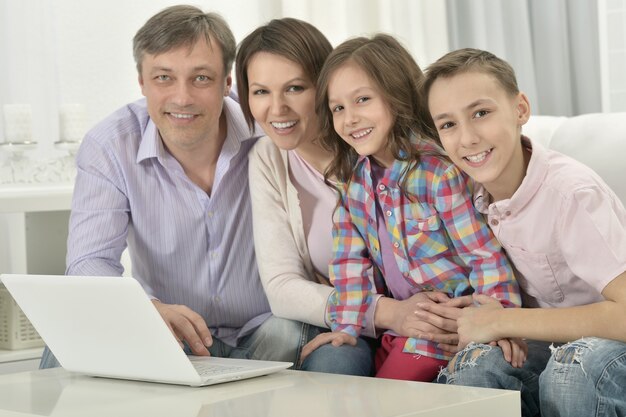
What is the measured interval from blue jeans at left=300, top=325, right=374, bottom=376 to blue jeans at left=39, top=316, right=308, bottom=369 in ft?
0.20

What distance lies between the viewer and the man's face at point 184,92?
7.11 feet

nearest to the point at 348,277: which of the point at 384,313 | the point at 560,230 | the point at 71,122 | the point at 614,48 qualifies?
the point at 384,313

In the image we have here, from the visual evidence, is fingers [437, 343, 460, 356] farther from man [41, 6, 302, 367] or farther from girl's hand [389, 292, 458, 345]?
man [41, 6, 302, 367]

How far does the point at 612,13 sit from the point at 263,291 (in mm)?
1859

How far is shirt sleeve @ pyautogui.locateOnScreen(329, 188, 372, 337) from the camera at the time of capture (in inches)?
76.4

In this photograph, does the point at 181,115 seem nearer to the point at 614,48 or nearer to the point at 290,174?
the point at 290,174

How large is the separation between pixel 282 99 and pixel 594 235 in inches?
29.5

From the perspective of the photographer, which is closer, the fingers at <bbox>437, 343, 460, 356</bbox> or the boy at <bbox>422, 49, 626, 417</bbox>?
the boy at <bbox>422, 49, 626, 417</bbox>

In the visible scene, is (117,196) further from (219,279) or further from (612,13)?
(612,13)

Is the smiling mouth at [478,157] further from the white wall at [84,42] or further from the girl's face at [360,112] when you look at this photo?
the white wall at [84,42]

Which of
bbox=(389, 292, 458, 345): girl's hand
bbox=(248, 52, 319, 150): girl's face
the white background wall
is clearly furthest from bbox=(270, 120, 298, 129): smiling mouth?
the white background wall

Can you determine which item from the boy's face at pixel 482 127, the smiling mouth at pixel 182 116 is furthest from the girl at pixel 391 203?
the smiling mouth at pixel 182 116

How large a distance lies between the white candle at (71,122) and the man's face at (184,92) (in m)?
0.77

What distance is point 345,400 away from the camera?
1.33 m
